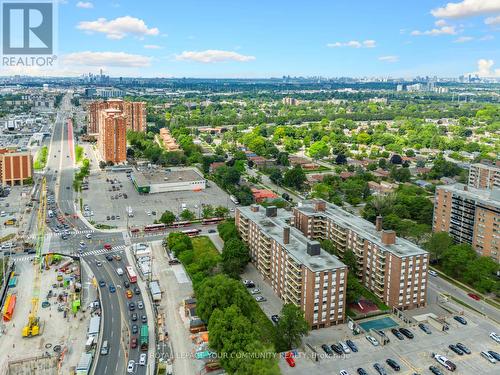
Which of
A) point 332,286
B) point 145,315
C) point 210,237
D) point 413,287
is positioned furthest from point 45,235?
point 413,287

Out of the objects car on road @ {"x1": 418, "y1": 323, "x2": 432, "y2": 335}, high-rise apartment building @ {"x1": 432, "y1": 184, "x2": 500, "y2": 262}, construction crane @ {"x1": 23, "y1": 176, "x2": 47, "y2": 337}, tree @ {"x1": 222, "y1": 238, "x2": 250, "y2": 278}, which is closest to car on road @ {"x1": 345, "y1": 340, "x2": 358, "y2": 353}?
car on road @ {"x1": 418, "y1": 323, "x2": 432, "y2": 335}

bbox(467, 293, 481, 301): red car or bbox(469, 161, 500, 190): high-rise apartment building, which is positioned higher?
bbox(469, 161, 500, 190): high-rise apartment building

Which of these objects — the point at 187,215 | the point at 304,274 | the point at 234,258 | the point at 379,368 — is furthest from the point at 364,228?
the point at 187,215

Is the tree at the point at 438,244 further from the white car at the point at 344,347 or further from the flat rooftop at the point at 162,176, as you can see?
the flat rooftop at the point at 162,176

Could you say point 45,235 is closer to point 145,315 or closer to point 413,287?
point 145,315

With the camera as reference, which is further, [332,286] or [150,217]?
[150,217]

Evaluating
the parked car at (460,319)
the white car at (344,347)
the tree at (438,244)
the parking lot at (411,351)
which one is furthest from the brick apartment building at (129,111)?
the parked car at (460,319)

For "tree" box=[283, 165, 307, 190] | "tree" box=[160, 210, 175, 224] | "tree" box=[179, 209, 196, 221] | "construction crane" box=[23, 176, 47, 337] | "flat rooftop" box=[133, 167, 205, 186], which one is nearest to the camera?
"construction crane" box=[23, 176, 47, 337]

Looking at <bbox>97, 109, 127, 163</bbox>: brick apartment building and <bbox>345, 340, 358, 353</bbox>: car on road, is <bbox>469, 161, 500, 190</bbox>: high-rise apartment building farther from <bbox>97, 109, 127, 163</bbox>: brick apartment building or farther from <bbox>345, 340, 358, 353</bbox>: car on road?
<bbox>97, 109, 127, 163</bbox>: brick apartment building
